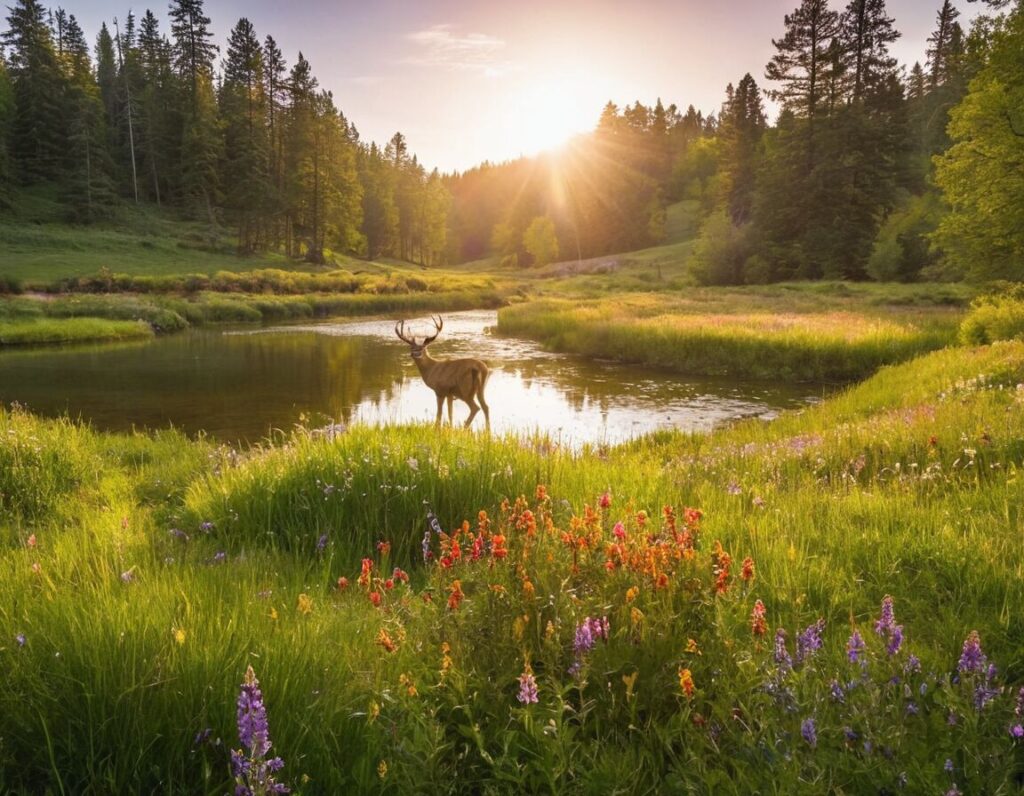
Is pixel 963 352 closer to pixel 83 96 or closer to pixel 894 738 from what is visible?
pixel 894 738

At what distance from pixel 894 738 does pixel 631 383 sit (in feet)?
59.3

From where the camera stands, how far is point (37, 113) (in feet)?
231

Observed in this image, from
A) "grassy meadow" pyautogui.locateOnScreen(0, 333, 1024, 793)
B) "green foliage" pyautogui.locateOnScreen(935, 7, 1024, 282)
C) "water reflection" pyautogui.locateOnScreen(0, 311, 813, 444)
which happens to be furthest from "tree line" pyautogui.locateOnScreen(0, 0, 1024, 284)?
"grassy meadow" pyautogui.locateOnScreen(0, 333, 1024, 793)

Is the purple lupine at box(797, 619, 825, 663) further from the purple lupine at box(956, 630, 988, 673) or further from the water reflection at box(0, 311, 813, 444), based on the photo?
the water reflection at box(0, 311, 813, 444)

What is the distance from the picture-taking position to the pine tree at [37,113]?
70.8m

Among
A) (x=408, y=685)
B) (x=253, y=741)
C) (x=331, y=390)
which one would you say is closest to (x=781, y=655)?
(x=408, y=685)

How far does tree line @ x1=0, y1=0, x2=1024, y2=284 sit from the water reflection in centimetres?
1442

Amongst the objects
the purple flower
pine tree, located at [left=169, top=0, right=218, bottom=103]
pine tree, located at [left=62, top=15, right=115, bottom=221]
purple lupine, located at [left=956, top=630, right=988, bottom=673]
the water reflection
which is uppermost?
pine tree, located at [left=169, top=0, right=218, bottom=103]

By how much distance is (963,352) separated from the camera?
54.3 feet

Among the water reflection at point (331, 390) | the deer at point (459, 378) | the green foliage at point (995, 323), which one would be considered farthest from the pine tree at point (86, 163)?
the green foliage at point (995, 323)

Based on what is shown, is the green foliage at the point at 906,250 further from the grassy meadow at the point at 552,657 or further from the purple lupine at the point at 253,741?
the purple lupine at the point at 253,741

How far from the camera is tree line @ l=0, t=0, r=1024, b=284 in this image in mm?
49375

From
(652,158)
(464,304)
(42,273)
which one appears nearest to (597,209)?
(652,158)

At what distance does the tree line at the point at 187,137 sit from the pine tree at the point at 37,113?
140 mm
